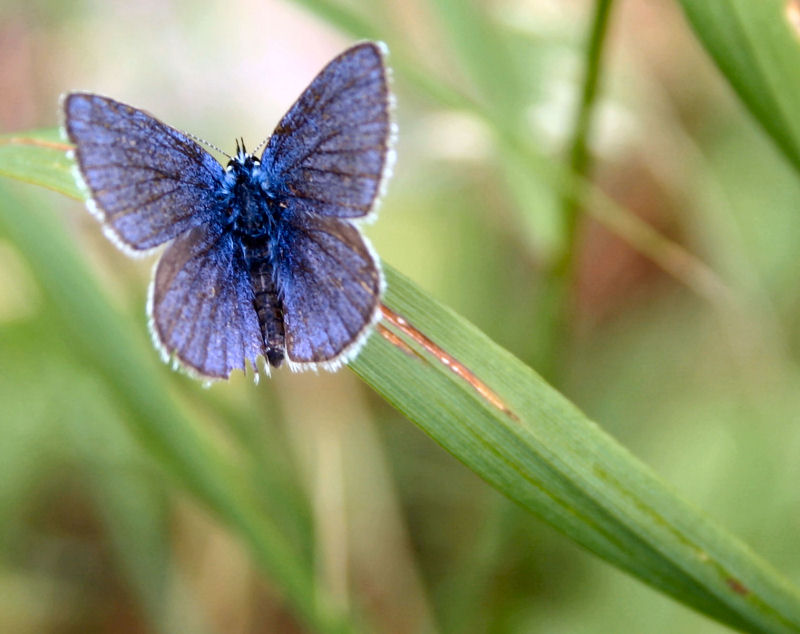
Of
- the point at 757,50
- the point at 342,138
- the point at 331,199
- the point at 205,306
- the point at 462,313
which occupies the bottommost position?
the point at 462,313

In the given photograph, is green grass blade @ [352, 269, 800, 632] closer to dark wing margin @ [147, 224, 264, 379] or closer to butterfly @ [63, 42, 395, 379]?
butterfly @ [63, 42, 395, 379]

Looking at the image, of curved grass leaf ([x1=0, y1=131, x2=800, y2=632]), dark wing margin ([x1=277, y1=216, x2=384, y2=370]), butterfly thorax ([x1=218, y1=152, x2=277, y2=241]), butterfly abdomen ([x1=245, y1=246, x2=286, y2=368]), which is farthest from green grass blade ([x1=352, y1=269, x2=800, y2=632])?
butterfly thorax ([x1=218, y1=152, x2=277, y2=241])

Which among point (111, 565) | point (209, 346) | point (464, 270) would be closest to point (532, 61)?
point (464, 270)

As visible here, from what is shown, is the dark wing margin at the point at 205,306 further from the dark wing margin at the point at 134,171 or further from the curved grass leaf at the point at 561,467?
the curved grass leaf at the point at 561,467

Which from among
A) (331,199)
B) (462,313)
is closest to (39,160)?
(331,199)

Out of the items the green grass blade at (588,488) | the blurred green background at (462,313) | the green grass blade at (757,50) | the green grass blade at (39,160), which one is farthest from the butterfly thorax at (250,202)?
the green grass blade at (757,50)

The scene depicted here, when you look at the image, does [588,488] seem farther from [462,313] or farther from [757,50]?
[462,313]

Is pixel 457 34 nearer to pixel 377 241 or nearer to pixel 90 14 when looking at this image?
pixel 377 241
